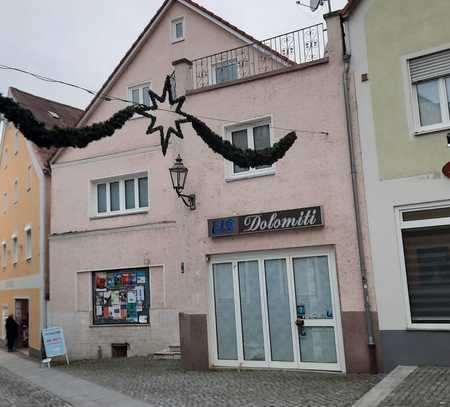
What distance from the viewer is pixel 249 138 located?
11641 mm

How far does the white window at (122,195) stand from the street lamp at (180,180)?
4658 millimetres

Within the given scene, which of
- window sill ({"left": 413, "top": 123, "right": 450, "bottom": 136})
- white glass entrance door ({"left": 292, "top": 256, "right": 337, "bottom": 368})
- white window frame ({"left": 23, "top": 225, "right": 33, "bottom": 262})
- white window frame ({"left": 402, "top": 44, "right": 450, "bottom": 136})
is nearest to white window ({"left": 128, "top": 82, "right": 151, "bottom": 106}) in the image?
white window frame ({"left": 23, "top": 225, "right": 33, "bottom": 262})

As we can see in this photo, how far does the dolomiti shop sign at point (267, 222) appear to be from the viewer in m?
10.5

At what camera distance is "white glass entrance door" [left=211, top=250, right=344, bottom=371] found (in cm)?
1039

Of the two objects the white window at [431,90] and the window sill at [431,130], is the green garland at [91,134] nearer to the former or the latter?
the window sill at [431,130]

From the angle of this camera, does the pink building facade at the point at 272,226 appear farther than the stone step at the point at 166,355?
No

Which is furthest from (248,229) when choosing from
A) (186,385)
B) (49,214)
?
(49,214)

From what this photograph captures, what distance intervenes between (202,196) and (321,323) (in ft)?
11.9

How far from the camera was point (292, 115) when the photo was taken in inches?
433

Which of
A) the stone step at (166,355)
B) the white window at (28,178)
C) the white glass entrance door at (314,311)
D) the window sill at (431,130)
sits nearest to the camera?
the window sill at (431,130)

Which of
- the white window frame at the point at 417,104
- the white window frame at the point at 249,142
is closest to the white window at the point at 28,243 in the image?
the white window frame at the point at 249,142

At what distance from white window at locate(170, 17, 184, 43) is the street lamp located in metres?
6.61

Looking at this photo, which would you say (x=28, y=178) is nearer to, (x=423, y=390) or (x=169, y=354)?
(x=169, y=354)

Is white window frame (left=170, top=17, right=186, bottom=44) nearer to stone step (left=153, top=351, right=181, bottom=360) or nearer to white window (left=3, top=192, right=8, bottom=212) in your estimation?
stone step (left=153, top=351, right=181, bottom=360)
